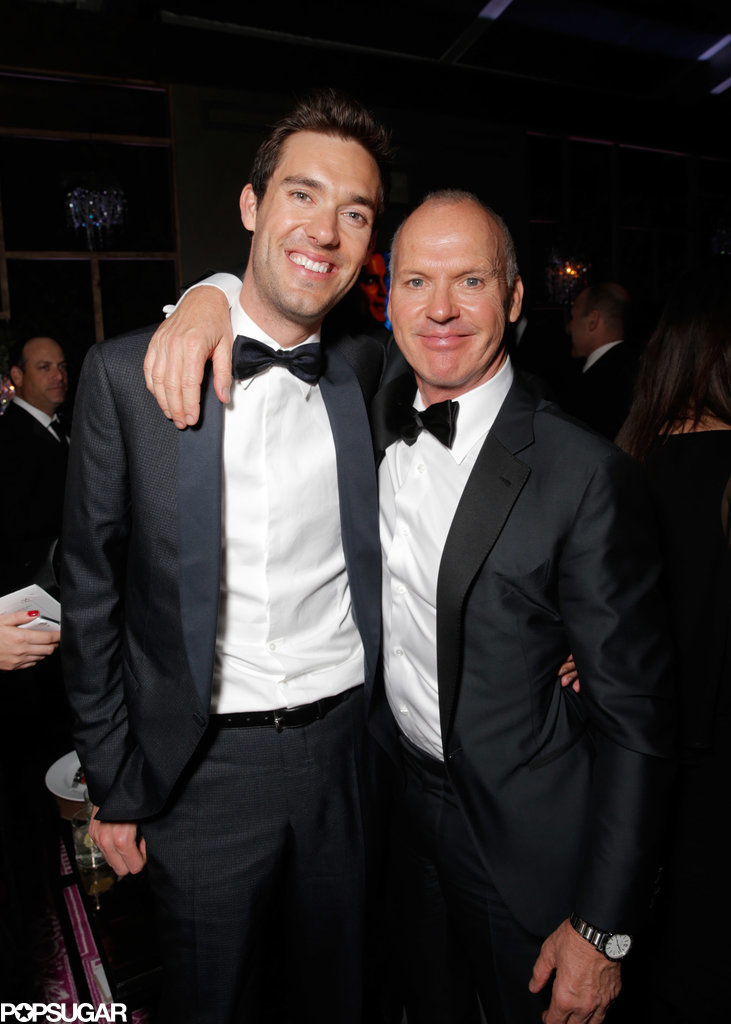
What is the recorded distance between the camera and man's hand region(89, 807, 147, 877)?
4.52 feet

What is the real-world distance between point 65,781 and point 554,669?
149cm

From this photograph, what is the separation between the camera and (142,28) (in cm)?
468

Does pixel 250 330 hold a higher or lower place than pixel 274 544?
higher

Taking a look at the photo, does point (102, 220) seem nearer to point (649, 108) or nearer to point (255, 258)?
point (255, 258)

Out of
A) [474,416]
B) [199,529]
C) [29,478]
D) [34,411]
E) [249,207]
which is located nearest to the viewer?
[199,529]

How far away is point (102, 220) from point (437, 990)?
5.02 m

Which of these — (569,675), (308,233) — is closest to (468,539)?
(569,675)

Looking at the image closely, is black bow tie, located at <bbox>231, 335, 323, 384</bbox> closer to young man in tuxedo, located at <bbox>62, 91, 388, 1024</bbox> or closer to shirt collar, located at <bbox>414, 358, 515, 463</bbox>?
young man in tuxedo, located at <bbox>62, 91, 388, 1024</bbox>

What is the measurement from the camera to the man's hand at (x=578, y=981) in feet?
3.84

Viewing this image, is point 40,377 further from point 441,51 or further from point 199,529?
point 441,51

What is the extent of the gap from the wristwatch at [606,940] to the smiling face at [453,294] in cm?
99

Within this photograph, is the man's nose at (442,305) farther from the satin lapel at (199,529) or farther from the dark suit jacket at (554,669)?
the satin lapel at (199,529)

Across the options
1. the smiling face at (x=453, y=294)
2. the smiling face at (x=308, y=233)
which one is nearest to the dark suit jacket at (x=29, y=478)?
the smiling face at (x=308, y=233)

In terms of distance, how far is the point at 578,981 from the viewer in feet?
3.84
